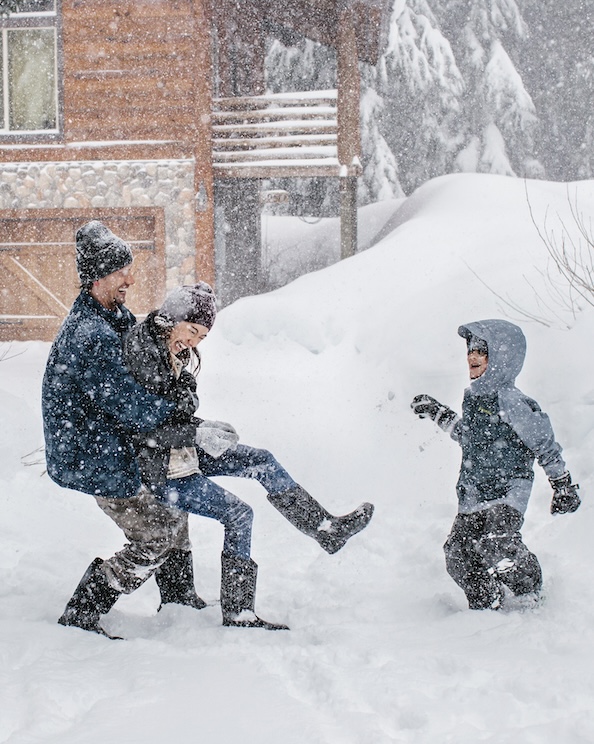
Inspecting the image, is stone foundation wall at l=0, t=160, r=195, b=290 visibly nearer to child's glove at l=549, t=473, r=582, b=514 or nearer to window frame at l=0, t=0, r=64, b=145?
window frame at l=0, t=0, r=64, b=145

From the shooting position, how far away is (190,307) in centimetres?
383

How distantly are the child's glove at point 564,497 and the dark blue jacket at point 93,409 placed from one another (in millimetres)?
1807

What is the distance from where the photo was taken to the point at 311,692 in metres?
3.35

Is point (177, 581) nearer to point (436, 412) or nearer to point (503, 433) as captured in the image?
point (436, 412)

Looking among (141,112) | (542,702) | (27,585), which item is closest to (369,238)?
(141,112)

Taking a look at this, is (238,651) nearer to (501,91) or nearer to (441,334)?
(441,334)

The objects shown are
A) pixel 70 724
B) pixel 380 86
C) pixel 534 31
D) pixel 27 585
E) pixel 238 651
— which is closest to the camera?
pixel 70 724

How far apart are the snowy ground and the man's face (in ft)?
4.94

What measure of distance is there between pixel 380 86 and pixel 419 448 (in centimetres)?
1838

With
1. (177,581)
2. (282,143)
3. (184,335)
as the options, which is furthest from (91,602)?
(282,143)

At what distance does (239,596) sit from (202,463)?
2.10 feet

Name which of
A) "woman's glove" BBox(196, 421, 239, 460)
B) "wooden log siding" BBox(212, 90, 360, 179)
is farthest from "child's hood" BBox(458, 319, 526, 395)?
"wooden log siding" BBox(212, 90, 360, 179)

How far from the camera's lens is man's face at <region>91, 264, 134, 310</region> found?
3965mm

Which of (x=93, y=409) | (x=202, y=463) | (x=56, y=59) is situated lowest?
(x=202, y=463)
